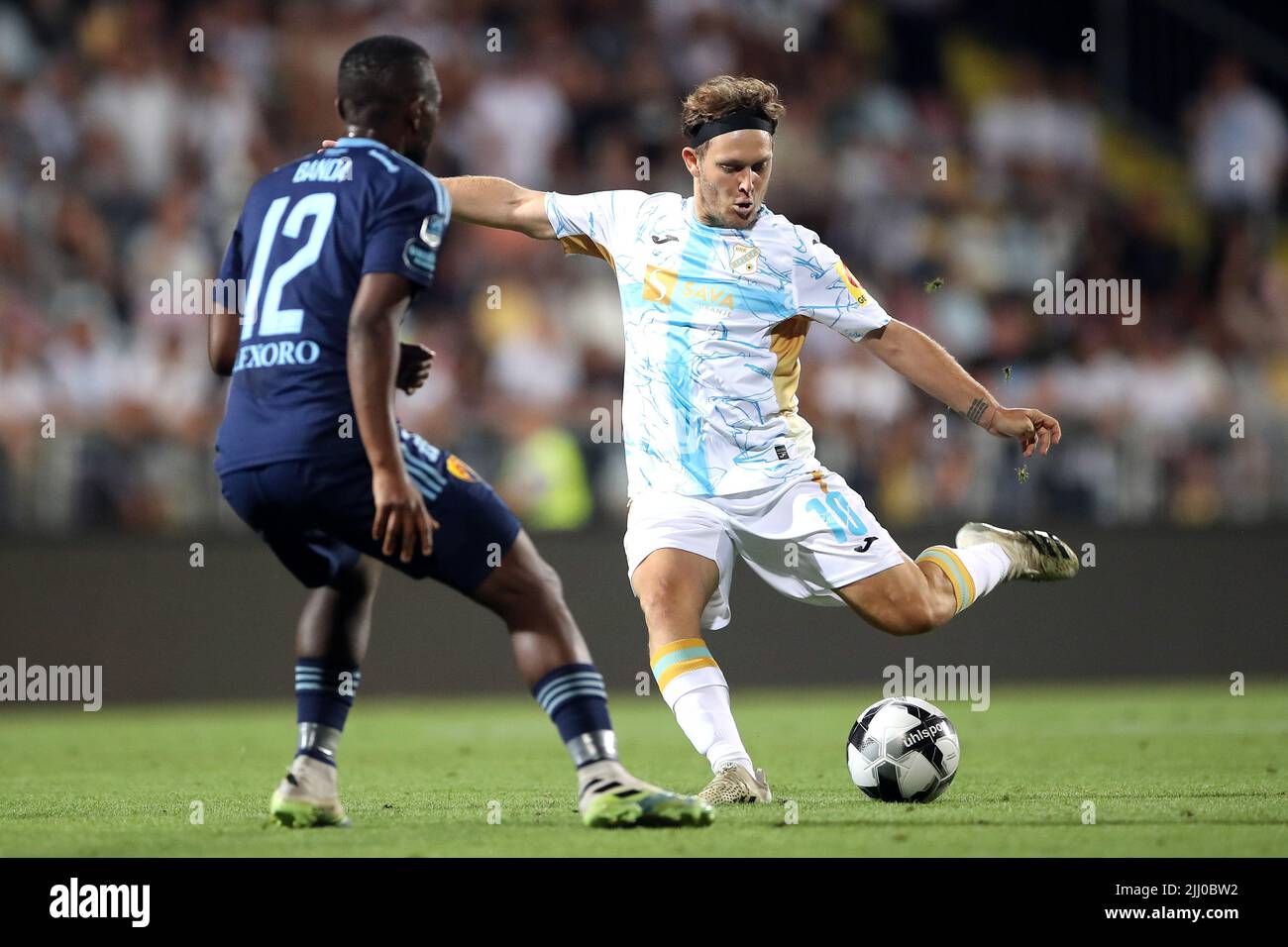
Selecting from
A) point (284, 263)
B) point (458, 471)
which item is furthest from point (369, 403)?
point (284, 263)

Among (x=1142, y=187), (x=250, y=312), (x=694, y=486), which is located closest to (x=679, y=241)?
(x=694, y=486)

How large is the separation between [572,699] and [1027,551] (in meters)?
2.77

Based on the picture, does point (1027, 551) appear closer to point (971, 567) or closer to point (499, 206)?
point (971, 567)

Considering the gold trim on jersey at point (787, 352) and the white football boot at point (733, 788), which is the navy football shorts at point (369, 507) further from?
the gold trim on jersey at point (787, 352)

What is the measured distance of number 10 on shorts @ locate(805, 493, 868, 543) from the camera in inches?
255

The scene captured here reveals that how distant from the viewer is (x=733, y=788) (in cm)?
616

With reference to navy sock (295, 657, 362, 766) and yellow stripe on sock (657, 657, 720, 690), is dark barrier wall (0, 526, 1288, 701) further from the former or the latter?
navy sock (295, 657, 362, 766)

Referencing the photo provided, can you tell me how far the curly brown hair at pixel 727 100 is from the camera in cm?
634

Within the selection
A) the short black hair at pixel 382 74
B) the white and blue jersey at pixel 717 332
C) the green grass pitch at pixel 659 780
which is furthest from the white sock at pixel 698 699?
the short black hair at pixel 382 74

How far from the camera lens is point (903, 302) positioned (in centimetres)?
1455

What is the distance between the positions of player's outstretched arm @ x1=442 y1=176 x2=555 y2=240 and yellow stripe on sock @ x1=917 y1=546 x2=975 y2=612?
1913 millimetres
